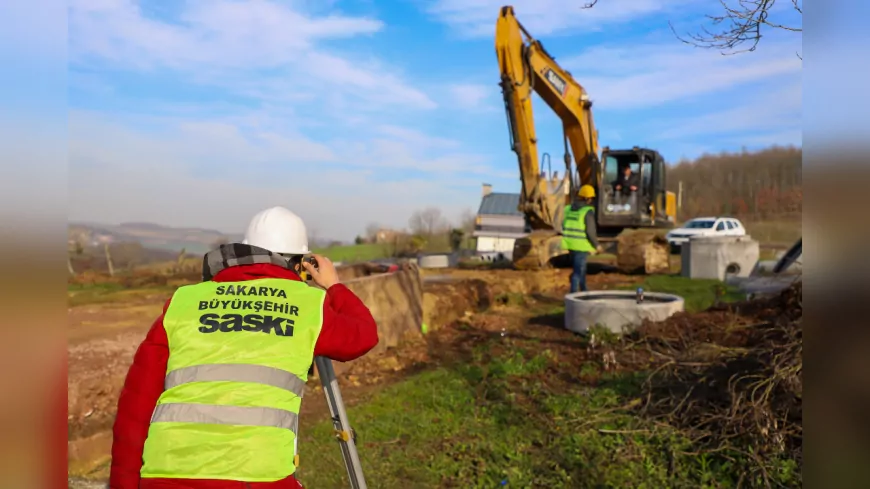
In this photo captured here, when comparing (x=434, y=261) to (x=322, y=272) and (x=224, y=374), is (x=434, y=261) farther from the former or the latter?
(x=224, y=374)

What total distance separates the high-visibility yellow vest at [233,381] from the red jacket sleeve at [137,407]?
0.18 feet

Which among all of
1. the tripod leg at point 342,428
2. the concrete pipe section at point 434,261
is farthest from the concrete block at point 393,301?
the concrete pipe section at point 434,261

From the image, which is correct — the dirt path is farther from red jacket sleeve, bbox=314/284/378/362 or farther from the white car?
the white car

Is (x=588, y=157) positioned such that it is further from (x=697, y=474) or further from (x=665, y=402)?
(x=697, y=474)

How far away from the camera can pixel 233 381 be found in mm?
2100

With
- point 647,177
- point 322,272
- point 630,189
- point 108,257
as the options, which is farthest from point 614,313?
point 108,257

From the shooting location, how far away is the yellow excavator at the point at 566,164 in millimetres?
14070

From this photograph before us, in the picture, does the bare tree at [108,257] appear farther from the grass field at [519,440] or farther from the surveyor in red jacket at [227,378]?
the surveyor in red jacket at [227,378]

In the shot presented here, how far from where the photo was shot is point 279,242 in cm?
261

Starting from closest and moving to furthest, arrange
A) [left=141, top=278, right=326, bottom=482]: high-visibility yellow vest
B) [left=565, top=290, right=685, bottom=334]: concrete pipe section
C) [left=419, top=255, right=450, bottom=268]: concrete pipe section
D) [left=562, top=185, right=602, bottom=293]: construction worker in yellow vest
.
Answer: [left=141, top=278, right=326, bottom=482]: high-visibility yellow vest → [left=565, top=290, right=685, bottom=334]: concrete pipe section → [left=562, top=185, right=602, bottom=293]: construction worker in yellow vest → [left=419, top=255, right=450, bottom=268]: concrete pipe section

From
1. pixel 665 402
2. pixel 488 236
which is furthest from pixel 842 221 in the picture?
pixel 488 236

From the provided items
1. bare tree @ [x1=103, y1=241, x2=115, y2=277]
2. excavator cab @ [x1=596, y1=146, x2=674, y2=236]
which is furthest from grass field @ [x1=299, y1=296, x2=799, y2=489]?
bare tree @ [x1=103, y1=241, x2=115, y2=277]

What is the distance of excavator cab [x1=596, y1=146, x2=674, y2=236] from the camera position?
16.5 metres

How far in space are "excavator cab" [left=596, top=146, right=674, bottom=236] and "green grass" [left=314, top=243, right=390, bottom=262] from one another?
11364mm
